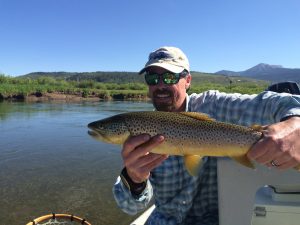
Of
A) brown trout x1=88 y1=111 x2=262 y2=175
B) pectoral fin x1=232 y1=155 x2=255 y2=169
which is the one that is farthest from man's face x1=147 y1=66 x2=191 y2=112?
Answer: pectoral fin x1=232 y1=155 x2=255 y2=169

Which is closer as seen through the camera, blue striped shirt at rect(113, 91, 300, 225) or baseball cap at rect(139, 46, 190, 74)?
blue striped shirt at rect(113, 91, 300, 225)

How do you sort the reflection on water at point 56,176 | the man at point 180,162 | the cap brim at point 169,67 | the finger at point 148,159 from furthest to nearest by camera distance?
1. the reflection on water at point 56,176
2. the cap brim at point 169,67
3. the man at point 180,162
4. the finger at point 148,159

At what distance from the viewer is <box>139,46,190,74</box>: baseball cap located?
341 cm

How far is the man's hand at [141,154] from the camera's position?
2.33m

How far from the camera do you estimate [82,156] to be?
11570 mm

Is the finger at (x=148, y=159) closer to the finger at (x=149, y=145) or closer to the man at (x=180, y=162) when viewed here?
the finger at (x=149, y=145)

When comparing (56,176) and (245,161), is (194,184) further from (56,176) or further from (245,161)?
(56,176)

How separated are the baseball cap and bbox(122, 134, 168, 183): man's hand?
1.11m

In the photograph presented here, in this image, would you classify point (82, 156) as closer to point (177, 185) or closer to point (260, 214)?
point (177, 185)

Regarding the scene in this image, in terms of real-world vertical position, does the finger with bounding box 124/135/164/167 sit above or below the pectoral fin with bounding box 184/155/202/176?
above

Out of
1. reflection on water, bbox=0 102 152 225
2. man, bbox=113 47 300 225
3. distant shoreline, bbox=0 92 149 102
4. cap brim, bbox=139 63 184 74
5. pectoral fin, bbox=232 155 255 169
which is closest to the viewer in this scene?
pectoral fin, bbox=232 155 255 169

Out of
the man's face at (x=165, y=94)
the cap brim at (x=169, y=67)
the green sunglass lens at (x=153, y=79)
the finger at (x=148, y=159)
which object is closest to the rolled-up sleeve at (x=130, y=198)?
the finger at (x=148, y=159)

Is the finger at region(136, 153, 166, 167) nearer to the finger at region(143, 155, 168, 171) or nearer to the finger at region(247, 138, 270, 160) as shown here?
the finger at region(143, 155, 168, 171)

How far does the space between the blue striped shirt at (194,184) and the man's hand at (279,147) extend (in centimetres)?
95
